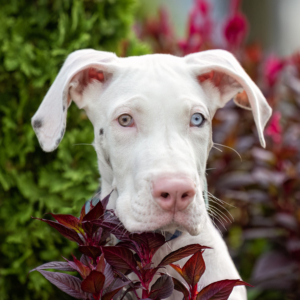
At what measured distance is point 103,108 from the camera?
2.16 meters

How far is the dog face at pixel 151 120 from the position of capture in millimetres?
1770

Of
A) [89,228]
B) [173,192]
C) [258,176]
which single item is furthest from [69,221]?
[258,176]

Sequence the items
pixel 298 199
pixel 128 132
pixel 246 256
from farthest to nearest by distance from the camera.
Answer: pixel 246 256 → pixel 298 199 → pixel 128 132

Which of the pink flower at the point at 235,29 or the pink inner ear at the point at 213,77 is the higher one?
the pink inner ear at the point at 213,77

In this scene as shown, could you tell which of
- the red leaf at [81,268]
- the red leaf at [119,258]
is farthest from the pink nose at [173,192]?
the red leaf at [81,268]

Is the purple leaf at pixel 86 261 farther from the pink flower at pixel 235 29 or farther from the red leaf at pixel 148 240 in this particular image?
the pink flower at pixel 235 29

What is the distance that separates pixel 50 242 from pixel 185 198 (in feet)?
5.85

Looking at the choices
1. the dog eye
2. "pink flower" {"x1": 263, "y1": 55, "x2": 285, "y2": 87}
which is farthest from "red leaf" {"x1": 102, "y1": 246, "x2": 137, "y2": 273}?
"pink flower" {"x1": 263, "y1": 55, "x2": 285, "y2": 87}

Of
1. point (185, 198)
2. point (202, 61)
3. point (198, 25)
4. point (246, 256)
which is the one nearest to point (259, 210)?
point (246, 256)

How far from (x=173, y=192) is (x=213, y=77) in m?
0.90

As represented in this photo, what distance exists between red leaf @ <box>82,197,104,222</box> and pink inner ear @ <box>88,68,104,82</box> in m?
0.89

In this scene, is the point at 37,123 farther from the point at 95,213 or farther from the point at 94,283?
the point at 94,283

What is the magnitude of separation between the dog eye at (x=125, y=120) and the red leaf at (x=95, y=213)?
506 millimetres

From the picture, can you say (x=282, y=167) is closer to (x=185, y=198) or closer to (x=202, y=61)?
(x=202, y=61)
